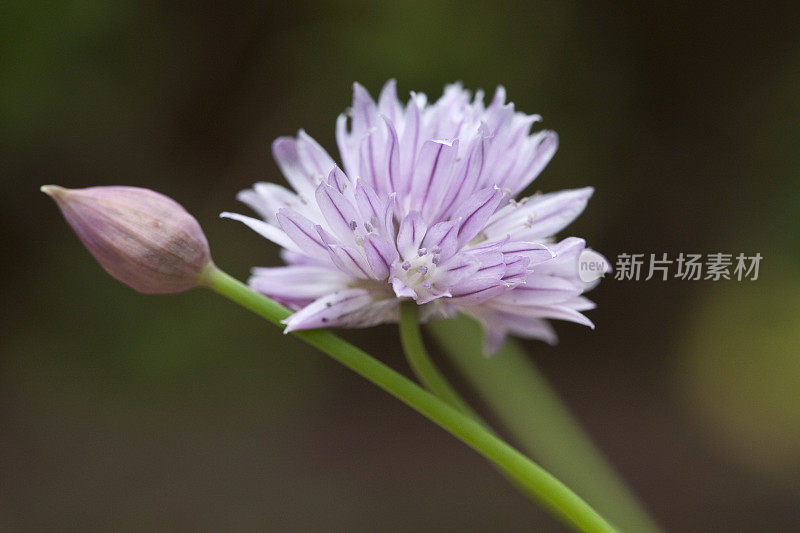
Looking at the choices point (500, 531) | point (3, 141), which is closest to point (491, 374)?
point (500, 531)

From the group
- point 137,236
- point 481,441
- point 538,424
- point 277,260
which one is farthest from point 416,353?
point 277,260

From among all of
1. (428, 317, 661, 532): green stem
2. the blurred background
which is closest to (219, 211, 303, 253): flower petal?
(428, 317, 661, 532): green stem

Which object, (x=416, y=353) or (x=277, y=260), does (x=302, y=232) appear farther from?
(x=277, y=260)

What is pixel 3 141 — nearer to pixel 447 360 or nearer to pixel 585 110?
pixel 447 360

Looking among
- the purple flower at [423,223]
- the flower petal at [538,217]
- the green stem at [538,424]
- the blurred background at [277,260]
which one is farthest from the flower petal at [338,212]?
the blurred background at [277,260]

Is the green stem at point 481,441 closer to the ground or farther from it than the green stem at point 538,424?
closer to the ground

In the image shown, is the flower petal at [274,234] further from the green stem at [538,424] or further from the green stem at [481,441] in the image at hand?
the green stem at [538,424]
